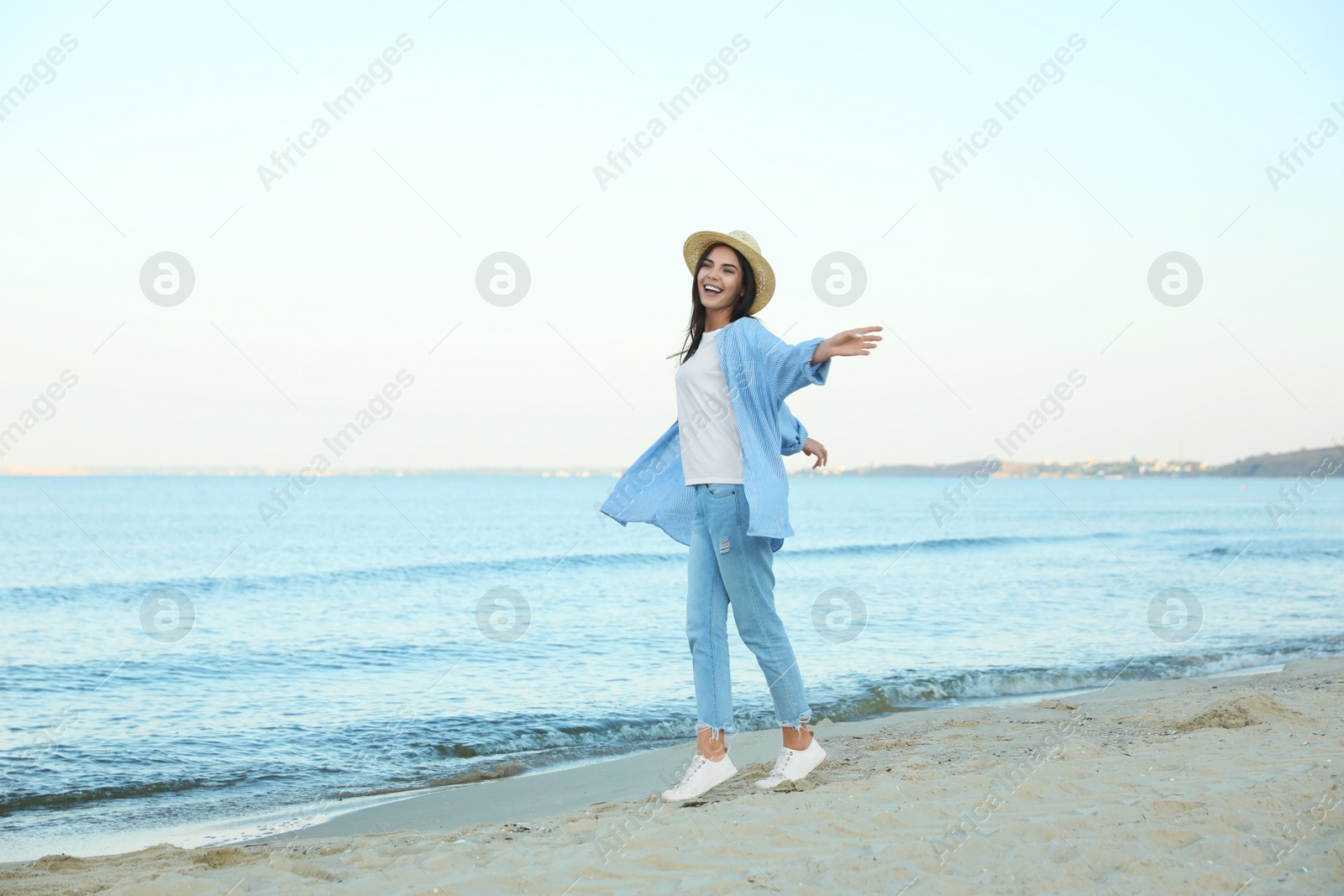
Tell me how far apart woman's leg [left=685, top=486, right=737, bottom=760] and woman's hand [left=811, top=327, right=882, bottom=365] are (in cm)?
84

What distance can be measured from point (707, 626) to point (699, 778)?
2.06 feet

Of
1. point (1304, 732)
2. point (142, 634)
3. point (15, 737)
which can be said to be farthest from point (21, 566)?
point (1304, 732)

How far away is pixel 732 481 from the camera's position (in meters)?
3.67

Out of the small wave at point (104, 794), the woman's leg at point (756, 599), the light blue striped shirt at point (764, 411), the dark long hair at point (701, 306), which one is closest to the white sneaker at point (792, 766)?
the woman's leg at point (756, 599)

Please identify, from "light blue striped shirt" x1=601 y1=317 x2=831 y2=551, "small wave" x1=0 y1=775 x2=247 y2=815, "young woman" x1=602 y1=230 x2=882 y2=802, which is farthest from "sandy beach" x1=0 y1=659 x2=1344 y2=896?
"small wave" x1=0 y1=775 x2=247 y2=815

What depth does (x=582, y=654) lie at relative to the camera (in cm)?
1047

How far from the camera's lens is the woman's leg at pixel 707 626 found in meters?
3.75

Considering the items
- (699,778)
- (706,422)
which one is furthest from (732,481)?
(699,778)

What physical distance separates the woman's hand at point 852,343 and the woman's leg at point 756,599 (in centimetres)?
72

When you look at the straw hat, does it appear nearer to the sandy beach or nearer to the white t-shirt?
the white t-shirt

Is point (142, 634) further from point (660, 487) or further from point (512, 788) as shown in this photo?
point (660, 487)

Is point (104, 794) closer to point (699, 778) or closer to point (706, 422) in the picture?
point (699, 778)

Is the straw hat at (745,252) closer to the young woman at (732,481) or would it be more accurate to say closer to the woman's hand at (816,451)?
the young woman at (732,481)

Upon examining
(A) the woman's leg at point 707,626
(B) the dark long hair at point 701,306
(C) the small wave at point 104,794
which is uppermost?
(B) the dark long hair at point 701,306
